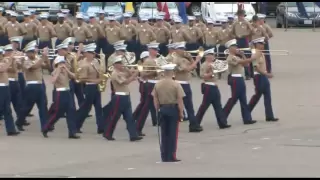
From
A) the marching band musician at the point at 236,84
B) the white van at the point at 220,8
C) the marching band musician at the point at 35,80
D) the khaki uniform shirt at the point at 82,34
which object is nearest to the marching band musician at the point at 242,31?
the khaki uniform shirt at the point at 82,34

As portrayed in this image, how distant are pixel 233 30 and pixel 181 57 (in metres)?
7.73

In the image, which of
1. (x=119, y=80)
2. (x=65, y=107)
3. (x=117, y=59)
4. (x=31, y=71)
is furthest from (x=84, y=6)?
(x=119, y=80)

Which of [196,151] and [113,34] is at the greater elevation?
[113,34]

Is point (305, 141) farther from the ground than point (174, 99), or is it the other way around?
point (174, 99)

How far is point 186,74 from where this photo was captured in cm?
1927

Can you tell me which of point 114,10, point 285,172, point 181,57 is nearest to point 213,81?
point 181,57

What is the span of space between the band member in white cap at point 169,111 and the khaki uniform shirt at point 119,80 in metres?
1.97

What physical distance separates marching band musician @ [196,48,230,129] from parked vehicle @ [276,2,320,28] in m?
23.4

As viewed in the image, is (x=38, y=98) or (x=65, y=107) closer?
(x=65, y=107)

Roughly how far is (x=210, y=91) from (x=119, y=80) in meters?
2.43

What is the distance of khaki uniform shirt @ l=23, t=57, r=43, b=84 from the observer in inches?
736

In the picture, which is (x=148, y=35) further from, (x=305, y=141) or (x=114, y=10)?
(x=114, y=10)

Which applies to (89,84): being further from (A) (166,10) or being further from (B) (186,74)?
(A) (166,10)

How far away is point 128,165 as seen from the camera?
1532cm
